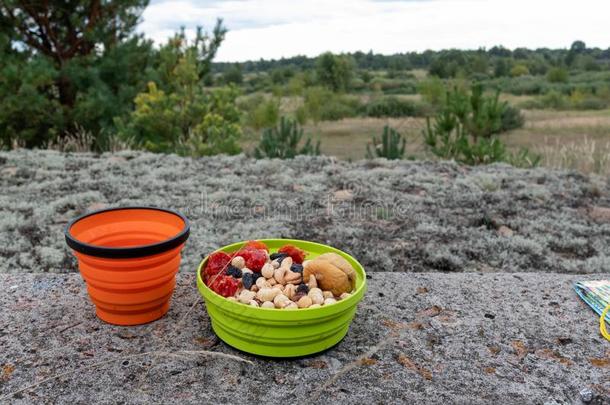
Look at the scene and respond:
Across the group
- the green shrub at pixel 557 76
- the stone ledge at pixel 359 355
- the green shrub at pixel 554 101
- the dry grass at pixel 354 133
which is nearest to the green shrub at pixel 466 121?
the dry grass at pixel 354 133

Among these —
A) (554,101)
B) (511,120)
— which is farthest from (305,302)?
(554,101)

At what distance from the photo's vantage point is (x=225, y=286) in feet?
4.73

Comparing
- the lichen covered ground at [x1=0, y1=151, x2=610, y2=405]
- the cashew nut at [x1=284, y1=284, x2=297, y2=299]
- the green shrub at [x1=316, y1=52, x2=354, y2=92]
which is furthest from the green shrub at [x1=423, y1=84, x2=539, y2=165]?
the green shrub at [x1=316, y1=52, x2=354, y2=92]

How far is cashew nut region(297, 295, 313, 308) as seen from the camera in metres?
1.38

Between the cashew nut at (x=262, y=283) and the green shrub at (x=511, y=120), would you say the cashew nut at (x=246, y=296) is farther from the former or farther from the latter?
the green shrub at (x=511, y=120)

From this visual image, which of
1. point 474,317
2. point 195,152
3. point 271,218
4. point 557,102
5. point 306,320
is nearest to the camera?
point 306,320

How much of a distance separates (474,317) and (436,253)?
5.38ft

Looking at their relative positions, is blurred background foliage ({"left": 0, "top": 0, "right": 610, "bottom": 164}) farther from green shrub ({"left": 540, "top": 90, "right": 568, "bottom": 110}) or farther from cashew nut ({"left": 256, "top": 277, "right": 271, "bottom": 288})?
green shrub ({"left": 540, "top": 90, "right": 568, "bottom": 110})

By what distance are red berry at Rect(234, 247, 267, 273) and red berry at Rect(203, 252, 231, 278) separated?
0.14 feet

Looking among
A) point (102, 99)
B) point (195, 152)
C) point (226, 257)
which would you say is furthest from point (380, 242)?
point (102, 99)

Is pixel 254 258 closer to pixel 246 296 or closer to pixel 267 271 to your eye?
pixel 267 271

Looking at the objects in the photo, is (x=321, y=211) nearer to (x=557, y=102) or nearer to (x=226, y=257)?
(x=226, y=257)

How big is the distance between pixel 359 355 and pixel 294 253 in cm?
37

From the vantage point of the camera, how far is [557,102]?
24.9 m
